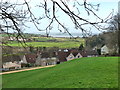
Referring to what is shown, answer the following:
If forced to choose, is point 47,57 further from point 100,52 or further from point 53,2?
point 53,2

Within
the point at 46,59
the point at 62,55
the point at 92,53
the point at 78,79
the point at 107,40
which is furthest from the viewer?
the point at 92,53

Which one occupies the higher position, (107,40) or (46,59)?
(107,40)

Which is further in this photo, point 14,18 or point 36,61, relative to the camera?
point 36,61

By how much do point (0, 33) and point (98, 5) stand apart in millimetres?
1435

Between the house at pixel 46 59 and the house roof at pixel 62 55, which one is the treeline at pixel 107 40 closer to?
the house roof at pixel 62 55

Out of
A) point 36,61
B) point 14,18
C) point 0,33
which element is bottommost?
point 36,61

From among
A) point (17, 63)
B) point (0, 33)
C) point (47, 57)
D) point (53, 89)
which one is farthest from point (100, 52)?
point (0, 33)

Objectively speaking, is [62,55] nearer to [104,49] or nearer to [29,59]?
[29,59]

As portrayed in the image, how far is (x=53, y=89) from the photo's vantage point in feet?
24.6

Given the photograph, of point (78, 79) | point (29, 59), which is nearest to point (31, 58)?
point (29, 59)

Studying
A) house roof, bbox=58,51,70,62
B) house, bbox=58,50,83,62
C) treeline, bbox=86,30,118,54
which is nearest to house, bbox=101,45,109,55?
house, bbox=58,50,83,62

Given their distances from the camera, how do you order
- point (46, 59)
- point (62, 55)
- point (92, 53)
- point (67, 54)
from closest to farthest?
point (46, 59) < point (62, 55) < point (67, 54) < point (92, 53)

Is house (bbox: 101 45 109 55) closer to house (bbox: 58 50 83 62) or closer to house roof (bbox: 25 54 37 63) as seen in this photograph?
house (bbox: 58 50 83 62)

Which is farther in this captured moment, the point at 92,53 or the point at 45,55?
the point at 92,53
